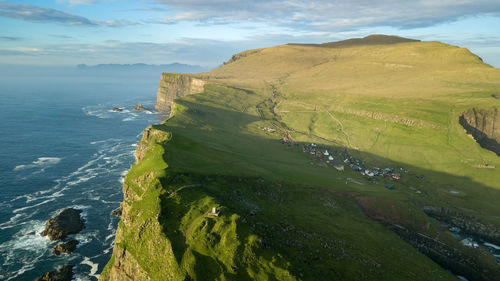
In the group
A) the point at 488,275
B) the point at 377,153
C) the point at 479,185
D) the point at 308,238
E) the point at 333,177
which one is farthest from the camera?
the point at 377,153

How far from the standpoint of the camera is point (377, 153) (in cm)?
18100

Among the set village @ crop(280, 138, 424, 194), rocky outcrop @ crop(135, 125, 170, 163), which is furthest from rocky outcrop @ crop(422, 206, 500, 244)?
rocky outcrop @ crop(135, 125, 170, 163)

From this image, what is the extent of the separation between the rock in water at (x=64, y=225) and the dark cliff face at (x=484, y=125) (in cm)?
21401

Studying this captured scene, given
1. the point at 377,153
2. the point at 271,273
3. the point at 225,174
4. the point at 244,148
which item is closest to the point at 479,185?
the point at 377,153

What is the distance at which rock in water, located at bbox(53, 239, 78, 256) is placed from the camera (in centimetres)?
8996

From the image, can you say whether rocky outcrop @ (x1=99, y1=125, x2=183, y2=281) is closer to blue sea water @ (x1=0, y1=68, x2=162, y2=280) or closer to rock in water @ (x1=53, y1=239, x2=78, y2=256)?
blue sea water @ (x1=0, y1=68, x2=162, y2=280)

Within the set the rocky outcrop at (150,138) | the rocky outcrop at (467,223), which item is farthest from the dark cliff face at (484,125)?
the rocky outcrop at (150,138)

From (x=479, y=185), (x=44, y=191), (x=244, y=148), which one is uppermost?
(x=244, y=148)

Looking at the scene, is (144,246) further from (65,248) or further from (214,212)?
(65,248)

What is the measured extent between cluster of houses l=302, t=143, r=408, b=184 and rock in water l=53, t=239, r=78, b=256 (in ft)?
368

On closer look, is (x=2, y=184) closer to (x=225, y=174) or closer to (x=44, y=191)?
(x=44, y=191)

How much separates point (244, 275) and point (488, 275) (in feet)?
231

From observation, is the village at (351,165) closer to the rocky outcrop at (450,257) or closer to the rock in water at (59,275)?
the rocky outcrop at (450,257)

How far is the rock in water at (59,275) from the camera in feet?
256
